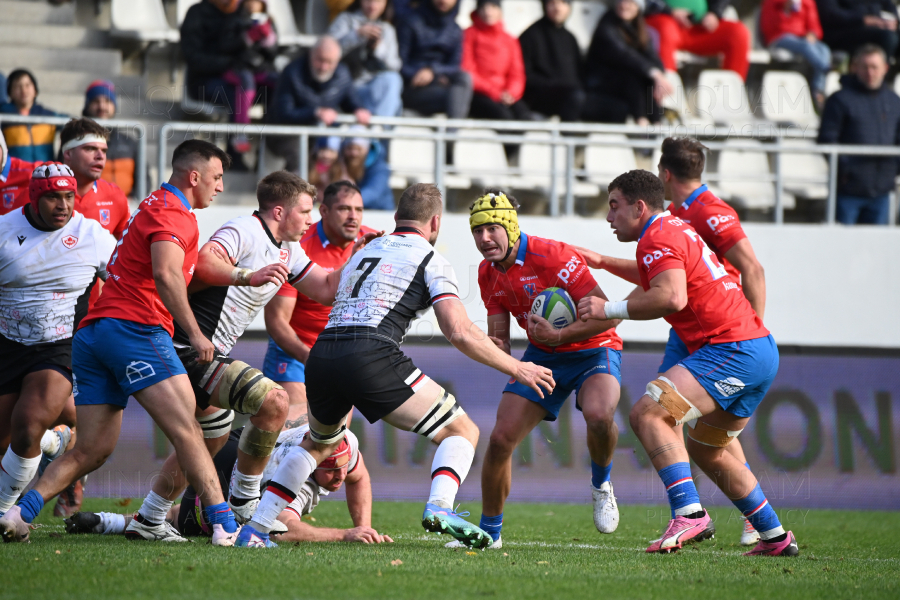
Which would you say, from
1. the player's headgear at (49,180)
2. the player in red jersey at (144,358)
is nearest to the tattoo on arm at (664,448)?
the player in red jersey at (144,358)

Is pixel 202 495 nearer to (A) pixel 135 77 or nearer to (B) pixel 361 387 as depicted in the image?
(B) pixel 361 387

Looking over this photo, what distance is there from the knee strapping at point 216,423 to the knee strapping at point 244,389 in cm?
43

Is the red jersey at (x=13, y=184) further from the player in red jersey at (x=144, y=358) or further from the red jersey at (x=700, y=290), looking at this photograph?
the red jersey at (x=700, y=290)

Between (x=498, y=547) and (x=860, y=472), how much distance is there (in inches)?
223

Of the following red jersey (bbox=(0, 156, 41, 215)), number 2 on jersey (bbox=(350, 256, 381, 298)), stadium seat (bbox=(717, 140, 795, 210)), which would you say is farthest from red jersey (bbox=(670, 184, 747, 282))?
stadium seat (bbox=(717, 140, 795, 210))

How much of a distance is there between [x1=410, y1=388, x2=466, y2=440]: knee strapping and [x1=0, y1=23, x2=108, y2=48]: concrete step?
387 inches

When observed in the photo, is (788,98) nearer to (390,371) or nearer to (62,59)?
(62,59)

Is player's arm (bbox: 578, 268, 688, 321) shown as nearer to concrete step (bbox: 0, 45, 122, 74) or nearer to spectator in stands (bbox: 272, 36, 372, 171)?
spectator in stands (bbox: 272, 36, 372, 171)

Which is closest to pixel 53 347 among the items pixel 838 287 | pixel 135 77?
pixel 135 77

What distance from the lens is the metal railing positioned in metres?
9.66

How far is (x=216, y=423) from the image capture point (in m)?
6.37

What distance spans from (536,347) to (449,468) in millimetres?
1619

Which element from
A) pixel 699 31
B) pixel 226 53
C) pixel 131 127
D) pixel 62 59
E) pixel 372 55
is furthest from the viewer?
pixel 699 31

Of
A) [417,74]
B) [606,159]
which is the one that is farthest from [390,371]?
[606,159]
